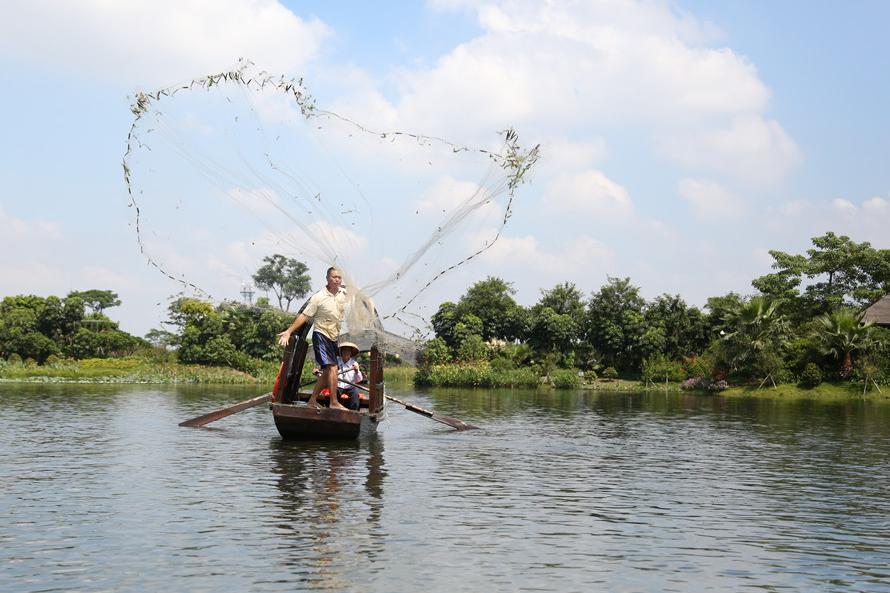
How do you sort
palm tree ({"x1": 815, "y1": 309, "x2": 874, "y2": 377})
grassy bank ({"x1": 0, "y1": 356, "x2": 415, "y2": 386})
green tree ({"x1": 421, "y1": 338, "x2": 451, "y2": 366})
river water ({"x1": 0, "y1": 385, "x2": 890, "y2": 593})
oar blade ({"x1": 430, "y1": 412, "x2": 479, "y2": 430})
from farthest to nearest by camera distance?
green tree ({"x1": 421, "y1": 338, "x2": 451, "y2": 366})
grassy bank ({"x1": 0, "y1": 356, "x2": 415, "y2": 386})
palm tree ({"x1": 815, "y1": 309, "x2": 874, "y2": 377})
oar blade ({"x1": 430, "y1": 412, "x2": 479, "y2": 430})
river water ({"x1": 0, "y1": 385, "x2": 890, "y2": 593})

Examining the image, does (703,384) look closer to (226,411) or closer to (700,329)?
(700,329)

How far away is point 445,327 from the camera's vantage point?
72.6 m

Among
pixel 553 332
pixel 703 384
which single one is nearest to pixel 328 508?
pixel 703 384

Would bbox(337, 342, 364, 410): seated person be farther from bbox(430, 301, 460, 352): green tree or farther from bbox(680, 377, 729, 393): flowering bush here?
bbox(430, 301, 460, 352): green tree

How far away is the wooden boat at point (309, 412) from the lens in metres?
21.3

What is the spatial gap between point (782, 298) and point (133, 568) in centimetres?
5784

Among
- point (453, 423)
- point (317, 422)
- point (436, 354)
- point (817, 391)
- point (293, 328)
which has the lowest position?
point (453, 423)

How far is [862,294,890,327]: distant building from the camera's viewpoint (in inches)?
2172

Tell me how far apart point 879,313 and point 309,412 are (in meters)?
45.3

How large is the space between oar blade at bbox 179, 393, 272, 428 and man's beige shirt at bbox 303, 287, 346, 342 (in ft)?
13.1

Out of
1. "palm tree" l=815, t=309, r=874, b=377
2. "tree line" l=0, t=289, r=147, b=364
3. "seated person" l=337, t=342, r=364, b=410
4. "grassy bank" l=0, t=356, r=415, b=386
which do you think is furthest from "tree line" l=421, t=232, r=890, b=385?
"seated person" l=337, t=342, r=364, b=410

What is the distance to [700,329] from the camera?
65375mm

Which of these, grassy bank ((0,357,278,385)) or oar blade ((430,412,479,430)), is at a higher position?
grassy bank ((0,357,278,385))

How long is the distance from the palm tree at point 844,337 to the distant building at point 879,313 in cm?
83
